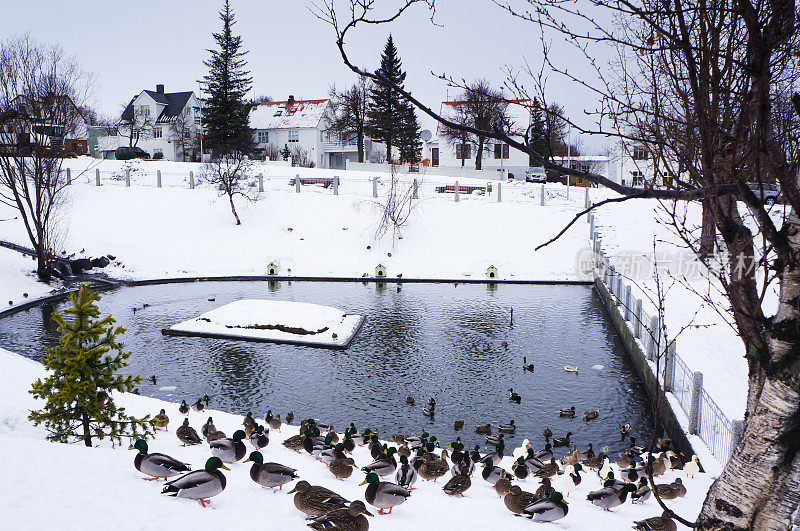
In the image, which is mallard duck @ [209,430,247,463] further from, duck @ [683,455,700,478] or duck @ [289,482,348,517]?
duck @ [683,455,700,478]

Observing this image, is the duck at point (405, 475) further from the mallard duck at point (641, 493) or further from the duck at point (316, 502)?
the mallard duck at point (641, 493)

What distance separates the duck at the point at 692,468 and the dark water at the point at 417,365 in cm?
247

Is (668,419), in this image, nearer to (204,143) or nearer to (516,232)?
(516,232)

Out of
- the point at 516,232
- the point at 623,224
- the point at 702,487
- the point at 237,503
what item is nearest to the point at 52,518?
the point at 237,503

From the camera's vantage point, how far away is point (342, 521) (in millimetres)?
7125

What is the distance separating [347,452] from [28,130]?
25832mm

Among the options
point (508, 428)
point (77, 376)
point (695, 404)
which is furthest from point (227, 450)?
point (695, 404)

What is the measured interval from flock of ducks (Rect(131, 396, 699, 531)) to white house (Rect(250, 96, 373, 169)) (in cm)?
6762

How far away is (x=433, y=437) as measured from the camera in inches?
485

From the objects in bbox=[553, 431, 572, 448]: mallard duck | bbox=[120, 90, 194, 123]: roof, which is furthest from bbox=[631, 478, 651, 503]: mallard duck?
bbox=[120, 90, 194, 123]: roof

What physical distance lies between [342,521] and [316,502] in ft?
1.59

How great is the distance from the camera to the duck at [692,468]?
1040cm

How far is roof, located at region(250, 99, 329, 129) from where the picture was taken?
259ft

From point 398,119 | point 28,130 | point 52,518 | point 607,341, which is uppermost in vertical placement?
point 398,119
